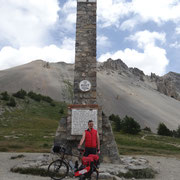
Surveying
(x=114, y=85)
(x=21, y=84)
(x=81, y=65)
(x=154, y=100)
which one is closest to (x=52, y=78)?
(x=21, y=84)

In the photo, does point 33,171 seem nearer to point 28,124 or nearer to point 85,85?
point 85,85

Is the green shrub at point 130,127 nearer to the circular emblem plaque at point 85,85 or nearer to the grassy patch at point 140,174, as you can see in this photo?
the circular emblem plaque at point 85,85

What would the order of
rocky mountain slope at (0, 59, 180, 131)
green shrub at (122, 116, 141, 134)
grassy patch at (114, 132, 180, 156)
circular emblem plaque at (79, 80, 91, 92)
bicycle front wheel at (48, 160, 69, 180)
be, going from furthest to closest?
rocky mountain slope at (0, 59, 180, 131) < green shrub at (122, 116, 141, 134) < grassy patch at (114, 132, 180, 156) < circular emblem plaque at (79, 80, 91, 92) < bicycle front wheel at (48, 160, 69, 180)

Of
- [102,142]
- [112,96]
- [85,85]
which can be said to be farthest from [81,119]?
[112,96]

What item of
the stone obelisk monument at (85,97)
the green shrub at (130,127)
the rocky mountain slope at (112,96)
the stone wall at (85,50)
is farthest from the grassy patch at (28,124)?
the rocky mountain slope at (112,96)

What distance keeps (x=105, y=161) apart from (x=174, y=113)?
6540 centimetres

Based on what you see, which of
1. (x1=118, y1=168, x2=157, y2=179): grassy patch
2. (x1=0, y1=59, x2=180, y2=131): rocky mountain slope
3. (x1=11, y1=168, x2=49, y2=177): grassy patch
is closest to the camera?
(x1=11, y1=168, x2=49, y2=177): grassy patch

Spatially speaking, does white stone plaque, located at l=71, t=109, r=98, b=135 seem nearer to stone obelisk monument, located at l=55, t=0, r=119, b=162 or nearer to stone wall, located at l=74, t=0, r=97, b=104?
stone obelisk monument, located at l=55, t=0, r=119, b=162

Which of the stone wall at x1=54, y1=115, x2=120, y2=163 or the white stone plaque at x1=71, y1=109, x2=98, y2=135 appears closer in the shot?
the white stone plaque at x1=71, y1=109, x2=98, y2=135

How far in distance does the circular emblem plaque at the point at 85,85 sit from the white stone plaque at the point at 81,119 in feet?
4.70

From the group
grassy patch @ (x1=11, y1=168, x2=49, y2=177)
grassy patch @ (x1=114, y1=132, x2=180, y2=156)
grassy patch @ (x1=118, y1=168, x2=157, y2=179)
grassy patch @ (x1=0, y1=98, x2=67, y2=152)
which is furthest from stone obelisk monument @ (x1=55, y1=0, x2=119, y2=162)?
grassy patch @ (x1=0, y1=98, x2=67, y2=152)

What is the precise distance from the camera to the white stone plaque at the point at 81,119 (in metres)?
9.30

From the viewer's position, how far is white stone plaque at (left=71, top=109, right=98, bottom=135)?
30.5ft

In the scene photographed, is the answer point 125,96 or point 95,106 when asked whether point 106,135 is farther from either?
point 125,96
